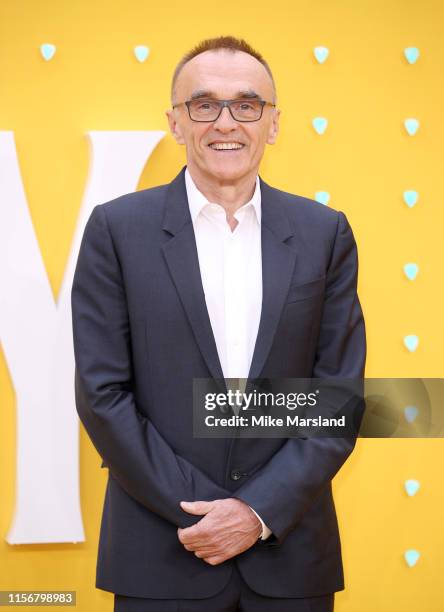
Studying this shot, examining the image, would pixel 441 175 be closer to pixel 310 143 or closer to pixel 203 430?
pixel 310 143

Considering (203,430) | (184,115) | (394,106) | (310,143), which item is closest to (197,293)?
(203,430)

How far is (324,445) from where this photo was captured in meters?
1.87

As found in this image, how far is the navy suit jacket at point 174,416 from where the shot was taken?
1.82m

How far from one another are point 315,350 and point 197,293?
31cm

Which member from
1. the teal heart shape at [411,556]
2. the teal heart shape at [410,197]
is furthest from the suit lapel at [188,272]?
the teal heart shape at [411,556]

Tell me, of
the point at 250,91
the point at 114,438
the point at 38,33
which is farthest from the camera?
the point at 38,33

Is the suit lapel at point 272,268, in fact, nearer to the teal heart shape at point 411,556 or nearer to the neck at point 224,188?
the neck at point 224,188

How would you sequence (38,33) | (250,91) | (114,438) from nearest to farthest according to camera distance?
(114,438)
(250,91)
(38,33)

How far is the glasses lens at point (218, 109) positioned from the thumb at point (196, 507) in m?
0.82

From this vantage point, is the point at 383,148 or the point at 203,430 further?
the point at 383,148

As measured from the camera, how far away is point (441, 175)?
9.66 feet

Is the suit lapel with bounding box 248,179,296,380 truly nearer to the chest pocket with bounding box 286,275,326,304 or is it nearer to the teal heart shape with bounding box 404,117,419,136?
the chest pocket with bounding box 286,275,326,304

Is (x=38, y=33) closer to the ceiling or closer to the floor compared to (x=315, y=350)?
closer to the ceiling

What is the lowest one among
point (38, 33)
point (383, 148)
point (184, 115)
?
point (184, 115)
